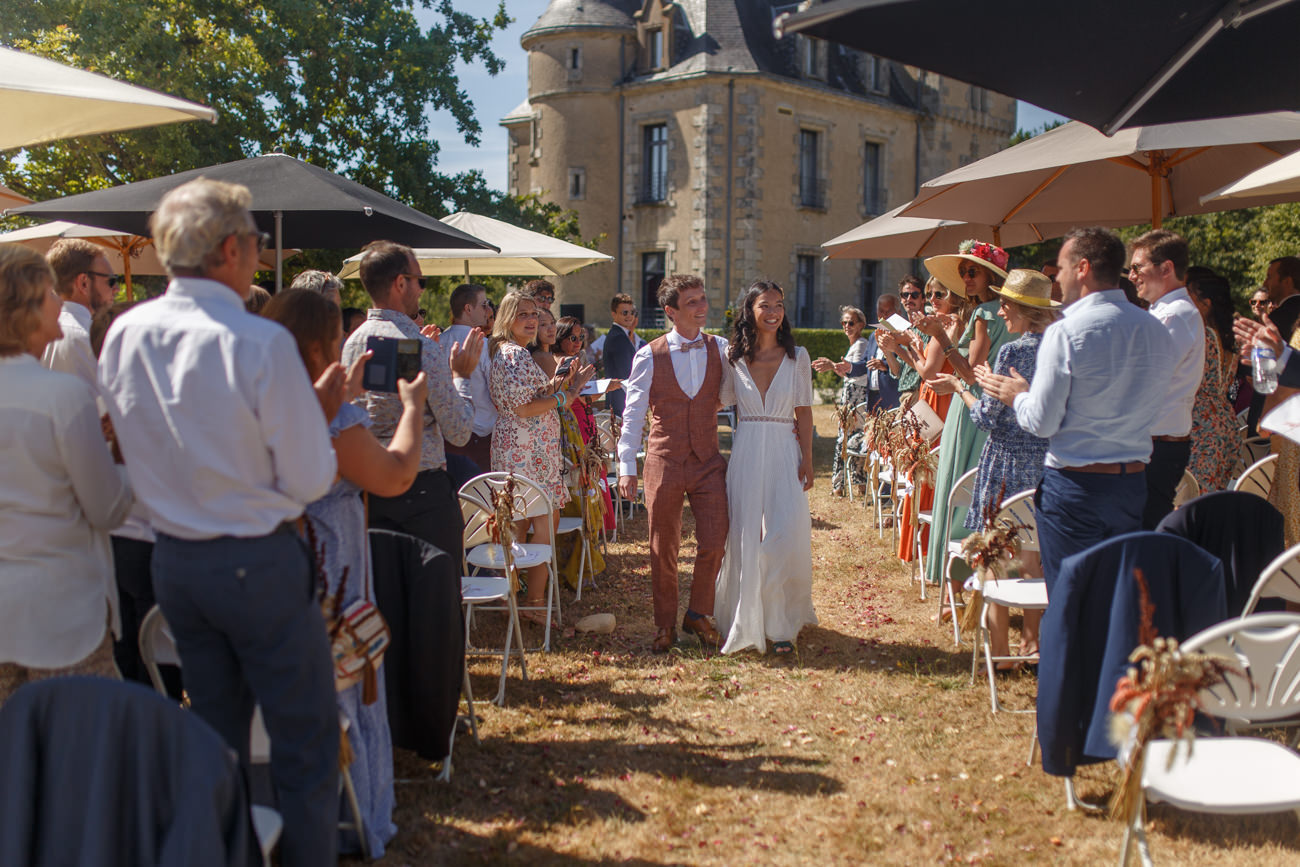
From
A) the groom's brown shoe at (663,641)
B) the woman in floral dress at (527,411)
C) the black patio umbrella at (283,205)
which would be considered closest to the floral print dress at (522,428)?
the woman in floral dress at (527,411)

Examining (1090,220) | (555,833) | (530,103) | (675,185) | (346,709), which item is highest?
(530,103)

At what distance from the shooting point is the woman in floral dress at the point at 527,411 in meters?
5.88

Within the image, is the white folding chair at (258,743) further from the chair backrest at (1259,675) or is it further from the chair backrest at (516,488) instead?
the chair backrest at (1259,675)

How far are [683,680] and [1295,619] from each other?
3.01m

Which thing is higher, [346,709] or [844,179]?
[844,179]

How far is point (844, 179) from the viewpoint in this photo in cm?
3169

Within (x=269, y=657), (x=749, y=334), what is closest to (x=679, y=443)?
(x=749, y=334)

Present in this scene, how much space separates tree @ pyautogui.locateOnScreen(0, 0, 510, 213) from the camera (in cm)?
1434

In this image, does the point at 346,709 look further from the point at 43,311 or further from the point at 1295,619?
the point at 1295,619

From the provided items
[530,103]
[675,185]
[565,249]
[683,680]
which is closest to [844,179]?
[675,185]

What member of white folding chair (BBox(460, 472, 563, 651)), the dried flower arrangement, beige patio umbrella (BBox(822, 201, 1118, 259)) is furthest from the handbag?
beige patio umbrella (BBox(822, 201, 1118, 259))

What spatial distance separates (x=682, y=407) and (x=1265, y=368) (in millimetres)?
2847

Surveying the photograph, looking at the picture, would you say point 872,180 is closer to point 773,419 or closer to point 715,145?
point 715,145

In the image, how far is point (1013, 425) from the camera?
4754 millimetres
